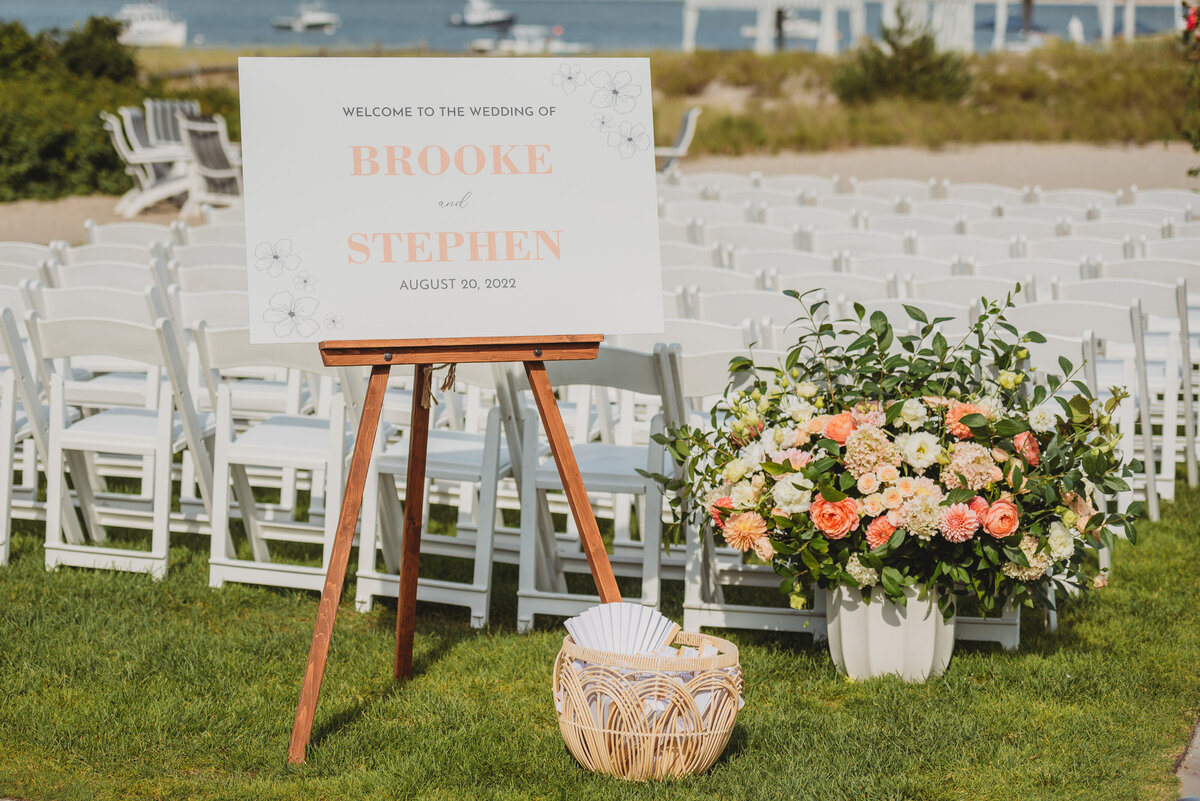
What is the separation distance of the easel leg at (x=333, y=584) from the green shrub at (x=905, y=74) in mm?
25305

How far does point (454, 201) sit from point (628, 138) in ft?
1.71

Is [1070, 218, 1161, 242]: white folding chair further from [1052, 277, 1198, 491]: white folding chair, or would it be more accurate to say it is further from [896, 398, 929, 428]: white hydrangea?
[896, 398, 929, 428]: white hydrangea

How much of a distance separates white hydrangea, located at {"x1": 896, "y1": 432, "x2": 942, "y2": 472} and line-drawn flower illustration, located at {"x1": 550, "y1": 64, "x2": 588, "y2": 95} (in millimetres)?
1397

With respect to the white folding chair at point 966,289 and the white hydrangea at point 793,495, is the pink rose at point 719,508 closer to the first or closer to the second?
the white hydrangea at point 793,495

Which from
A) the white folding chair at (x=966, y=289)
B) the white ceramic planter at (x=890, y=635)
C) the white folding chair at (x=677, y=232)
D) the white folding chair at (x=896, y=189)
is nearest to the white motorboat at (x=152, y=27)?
the white folding chair at (x=896, y=189)

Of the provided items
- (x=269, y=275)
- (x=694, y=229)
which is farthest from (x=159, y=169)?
(x=269, y=275)

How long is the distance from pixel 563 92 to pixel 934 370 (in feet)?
4.71

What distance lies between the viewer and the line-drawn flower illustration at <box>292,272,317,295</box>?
3.46 m

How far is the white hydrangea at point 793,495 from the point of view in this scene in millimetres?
3686

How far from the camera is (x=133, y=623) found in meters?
4.45

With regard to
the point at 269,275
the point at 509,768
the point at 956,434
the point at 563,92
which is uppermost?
the point at 563,92

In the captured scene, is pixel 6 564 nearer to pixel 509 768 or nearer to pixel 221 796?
pixel 221 796

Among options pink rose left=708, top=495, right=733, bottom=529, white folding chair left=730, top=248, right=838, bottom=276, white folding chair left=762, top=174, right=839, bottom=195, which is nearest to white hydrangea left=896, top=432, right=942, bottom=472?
pink rose left=708, top=495, right=733, bottom=529

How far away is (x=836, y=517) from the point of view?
364 centimetres
